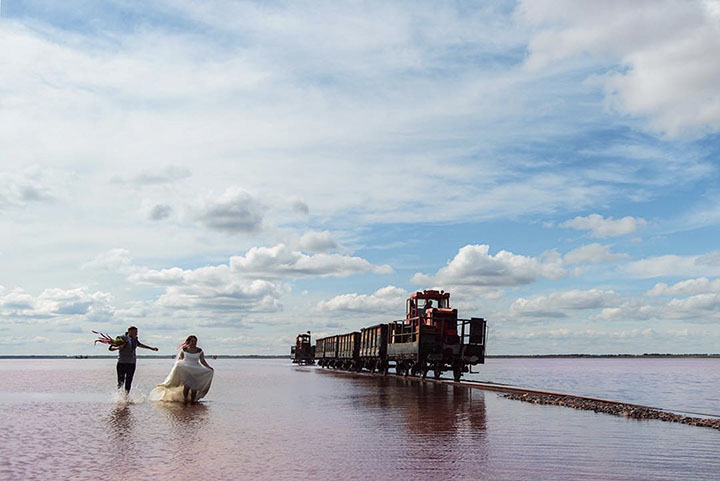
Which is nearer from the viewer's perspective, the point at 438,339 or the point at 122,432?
the point at 122,432

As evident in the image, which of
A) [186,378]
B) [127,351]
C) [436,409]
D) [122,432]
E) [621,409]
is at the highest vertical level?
[127,351]

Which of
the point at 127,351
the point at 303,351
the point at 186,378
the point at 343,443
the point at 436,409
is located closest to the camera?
the point at 343,443

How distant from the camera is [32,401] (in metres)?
19.3

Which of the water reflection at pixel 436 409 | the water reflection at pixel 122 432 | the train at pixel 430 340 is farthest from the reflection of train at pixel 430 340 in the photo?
the water reflection at pixel 122 432

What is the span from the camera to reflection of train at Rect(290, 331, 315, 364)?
253 feet

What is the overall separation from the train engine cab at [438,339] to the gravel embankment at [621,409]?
306 inches

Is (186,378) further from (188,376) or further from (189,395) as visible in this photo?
(189,395)

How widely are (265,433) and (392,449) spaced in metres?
2.79

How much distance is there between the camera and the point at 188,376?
56.8ft

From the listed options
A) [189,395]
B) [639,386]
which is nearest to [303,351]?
[639,386]

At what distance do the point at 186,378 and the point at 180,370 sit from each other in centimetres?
26

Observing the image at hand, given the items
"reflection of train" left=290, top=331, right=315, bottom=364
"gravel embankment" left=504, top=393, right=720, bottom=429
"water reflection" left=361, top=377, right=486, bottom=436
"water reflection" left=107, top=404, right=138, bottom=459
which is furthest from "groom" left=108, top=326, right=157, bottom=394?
"reflection of train" left=290, top=331, right=315, bottom=364

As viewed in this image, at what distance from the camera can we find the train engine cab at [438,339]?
96.9 ft

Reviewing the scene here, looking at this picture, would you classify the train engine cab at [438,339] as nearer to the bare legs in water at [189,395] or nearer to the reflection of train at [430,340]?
the reflection of train at [430,340]
